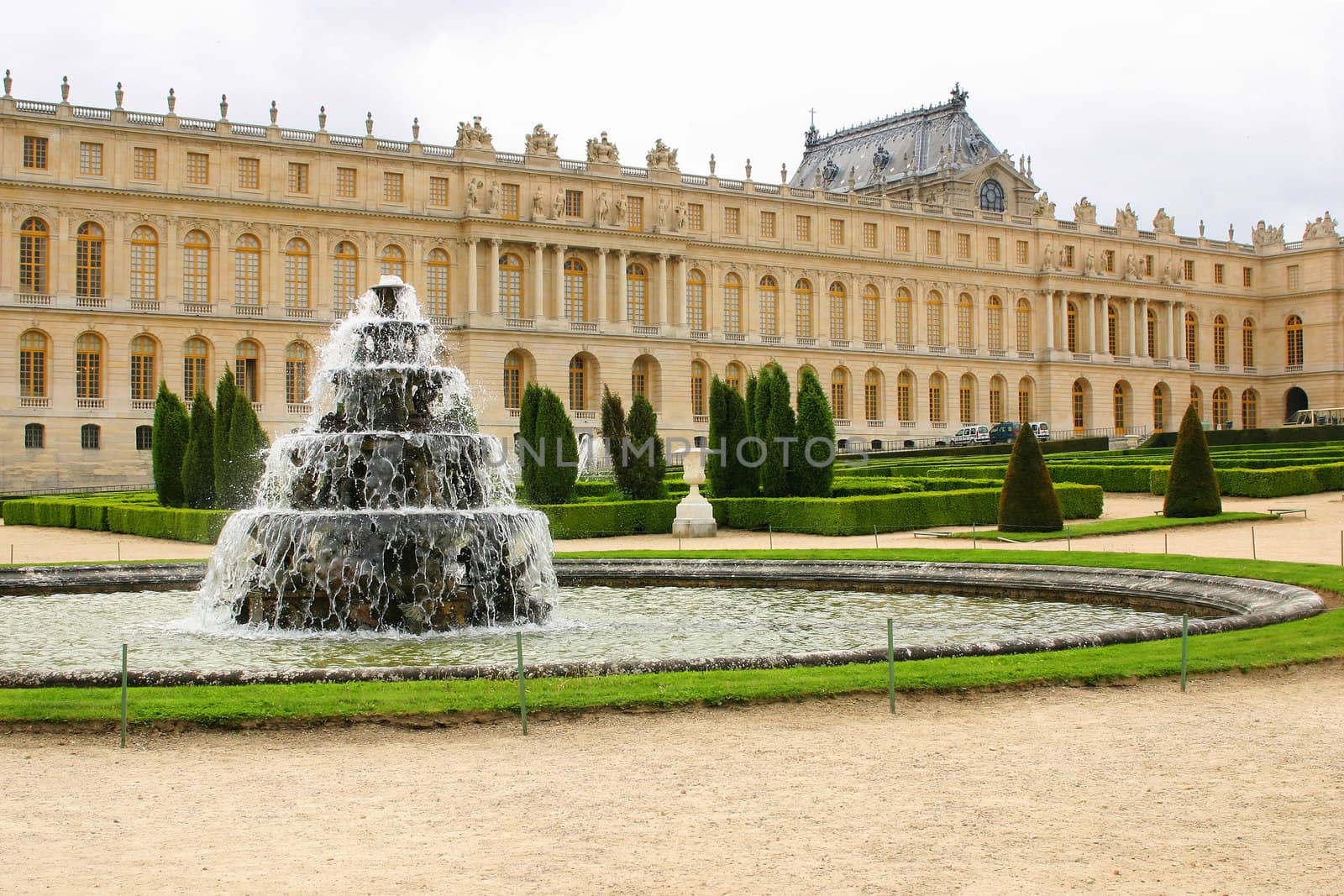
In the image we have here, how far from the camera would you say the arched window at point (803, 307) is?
2530 inches

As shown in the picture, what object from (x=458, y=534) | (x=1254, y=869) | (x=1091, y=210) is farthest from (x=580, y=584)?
(x=1091, y=210)

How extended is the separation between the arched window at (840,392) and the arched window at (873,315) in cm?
249

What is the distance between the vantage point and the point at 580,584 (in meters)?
17.3

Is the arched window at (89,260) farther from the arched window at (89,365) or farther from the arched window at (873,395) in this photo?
the arched window at (873,395)

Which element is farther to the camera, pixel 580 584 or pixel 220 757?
pixel 580 584

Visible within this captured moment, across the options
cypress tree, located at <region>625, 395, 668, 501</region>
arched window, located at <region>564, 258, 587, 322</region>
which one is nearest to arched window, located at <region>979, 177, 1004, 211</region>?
arched window, located at <region>564, 258, 587, 322</region>

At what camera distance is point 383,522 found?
13461mm

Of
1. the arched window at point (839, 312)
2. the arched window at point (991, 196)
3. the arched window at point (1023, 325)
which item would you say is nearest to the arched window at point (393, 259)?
the arched window at point (839, 312)

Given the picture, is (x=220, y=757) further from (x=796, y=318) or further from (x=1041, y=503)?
(x=796, y=318)

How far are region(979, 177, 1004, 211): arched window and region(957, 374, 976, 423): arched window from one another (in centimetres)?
1059

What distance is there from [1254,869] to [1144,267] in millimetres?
74646

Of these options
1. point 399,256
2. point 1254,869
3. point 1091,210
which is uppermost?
point 1091,210

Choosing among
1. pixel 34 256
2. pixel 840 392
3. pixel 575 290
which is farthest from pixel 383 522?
pixel 840 392

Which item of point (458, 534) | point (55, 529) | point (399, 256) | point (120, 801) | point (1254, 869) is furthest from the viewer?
point (399, 256)
